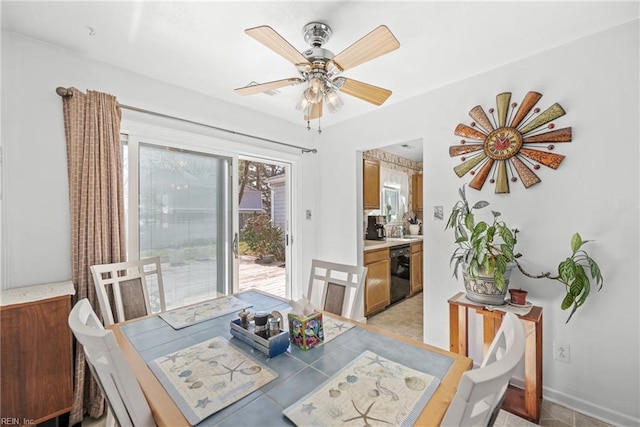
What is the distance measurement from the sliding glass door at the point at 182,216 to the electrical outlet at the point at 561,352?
287cm

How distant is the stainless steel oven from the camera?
13.0ft

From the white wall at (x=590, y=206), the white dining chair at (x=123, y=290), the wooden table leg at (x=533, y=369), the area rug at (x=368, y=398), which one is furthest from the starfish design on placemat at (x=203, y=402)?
the white wall at (x=590, y=206)

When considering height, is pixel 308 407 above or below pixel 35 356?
above

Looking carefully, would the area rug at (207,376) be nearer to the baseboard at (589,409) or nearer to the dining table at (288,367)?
the dining table at (288,367)

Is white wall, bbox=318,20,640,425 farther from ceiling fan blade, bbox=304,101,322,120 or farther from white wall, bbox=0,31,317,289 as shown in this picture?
white wall, bbox=0,31,317,289

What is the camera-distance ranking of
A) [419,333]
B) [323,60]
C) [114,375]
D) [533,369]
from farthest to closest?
[419,333] → [533,369] → [323,60] → [114,375]

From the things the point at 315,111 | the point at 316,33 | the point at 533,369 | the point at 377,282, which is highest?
the point at 316,33

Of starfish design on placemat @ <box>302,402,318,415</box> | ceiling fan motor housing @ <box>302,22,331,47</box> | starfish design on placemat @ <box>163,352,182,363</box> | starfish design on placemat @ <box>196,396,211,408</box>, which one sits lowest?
starfish design on placemat @ <box>302,402,318,415</box>

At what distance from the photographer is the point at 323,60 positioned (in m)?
1.57

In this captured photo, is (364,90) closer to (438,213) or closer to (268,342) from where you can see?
(438,213)

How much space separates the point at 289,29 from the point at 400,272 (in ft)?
11.2

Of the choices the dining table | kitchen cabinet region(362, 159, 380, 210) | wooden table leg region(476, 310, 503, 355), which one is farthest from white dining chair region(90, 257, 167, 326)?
kitchen cabinet region(362, 159, 380, 210)

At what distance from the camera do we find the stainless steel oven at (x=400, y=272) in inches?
156

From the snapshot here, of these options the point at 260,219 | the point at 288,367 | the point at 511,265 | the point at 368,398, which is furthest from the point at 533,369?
the point at 260,219
